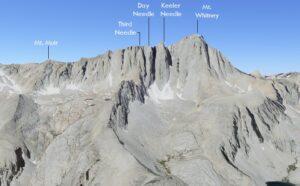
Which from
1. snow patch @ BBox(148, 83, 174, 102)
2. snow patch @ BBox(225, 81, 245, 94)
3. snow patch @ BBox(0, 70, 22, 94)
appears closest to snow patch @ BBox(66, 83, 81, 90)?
snow patch @ BBox(0, 70, 22, 94)

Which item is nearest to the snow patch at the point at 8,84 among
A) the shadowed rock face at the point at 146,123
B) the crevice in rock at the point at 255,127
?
the shadowed rock face at the point at 146,123

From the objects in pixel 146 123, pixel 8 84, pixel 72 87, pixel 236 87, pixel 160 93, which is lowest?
pixel 146 123

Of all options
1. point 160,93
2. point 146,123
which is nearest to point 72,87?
point 160,93

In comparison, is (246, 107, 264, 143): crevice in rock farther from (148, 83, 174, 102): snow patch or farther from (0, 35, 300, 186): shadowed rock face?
(148, 83, 174, 102): snow patch

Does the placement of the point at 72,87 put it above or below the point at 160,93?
above

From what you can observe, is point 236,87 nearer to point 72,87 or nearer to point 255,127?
point 255,127

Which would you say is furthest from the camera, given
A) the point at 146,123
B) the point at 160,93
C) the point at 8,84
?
the point at 8,84

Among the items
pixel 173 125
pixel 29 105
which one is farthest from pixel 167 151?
pixel 29 105

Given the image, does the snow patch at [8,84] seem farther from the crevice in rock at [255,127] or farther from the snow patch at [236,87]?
the crevice in rock at [255,127]

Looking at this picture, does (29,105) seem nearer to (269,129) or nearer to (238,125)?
(238,125)
